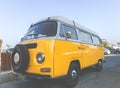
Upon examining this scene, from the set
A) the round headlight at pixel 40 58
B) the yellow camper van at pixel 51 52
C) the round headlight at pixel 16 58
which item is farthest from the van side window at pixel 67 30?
the round headlight at pixel 16 58

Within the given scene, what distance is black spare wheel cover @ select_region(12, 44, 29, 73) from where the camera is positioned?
6.27m

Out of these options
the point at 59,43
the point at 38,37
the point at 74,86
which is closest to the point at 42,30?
the point at 38,37

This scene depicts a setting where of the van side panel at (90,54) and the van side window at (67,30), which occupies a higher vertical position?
the van side window at (67,30)

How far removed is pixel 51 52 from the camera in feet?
20.2

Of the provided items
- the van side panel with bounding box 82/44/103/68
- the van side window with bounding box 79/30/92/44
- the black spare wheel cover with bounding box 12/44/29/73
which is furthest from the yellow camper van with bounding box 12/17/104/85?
the van side panel with bounding box 82/44/103/68

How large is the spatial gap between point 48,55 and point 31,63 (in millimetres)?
635

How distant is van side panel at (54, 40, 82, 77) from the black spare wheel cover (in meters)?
0.91

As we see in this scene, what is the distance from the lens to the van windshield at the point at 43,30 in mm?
6706

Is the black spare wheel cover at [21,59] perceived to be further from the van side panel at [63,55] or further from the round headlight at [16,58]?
the van side panel at [63,55]

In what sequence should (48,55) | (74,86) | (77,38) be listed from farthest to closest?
(77,38), (74,86), (48,55)

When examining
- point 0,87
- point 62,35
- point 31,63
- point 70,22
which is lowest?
point 0,87

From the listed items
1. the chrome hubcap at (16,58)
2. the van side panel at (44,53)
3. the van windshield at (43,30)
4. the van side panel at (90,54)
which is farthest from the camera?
the van side panel at (90,54)

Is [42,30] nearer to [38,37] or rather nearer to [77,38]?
[38,37]

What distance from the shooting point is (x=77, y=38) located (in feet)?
26.3
